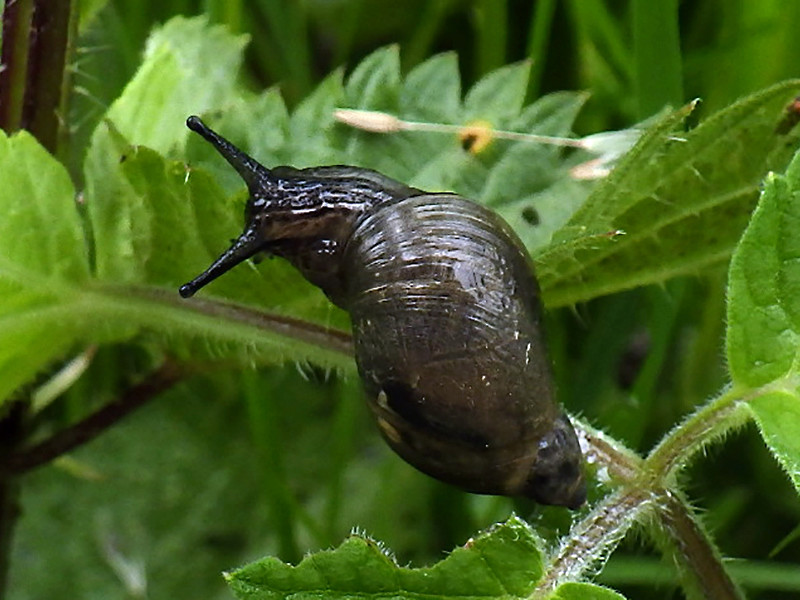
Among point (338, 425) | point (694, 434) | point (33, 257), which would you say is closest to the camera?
point (694, 434)

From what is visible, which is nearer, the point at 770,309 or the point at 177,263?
the point at 770,309

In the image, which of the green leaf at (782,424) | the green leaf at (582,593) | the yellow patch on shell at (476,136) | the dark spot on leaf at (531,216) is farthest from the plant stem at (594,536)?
the yellow patch on shell at (476,136)

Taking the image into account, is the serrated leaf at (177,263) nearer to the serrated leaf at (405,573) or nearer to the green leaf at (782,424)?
the serrated leaf at (405,573)

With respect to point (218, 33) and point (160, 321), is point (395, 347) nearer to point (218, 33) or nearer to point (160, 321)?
point (160, 321)

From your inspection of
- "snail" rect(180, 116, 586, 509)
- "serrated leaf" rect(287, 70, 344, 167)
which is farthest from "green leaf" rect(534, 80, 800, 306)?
"serrated leaf" rect(287, 70, 344, 167)

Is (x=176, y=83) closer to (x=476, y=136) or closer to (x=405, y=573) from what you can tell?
(x=476, y=136)

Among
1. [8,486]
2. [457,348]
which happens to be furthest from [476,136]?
[8,486]
